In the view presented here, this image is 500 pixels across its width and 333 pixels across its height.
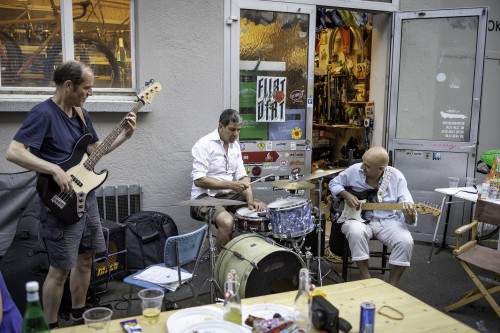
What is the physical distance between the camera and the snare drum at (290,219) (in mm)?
3766

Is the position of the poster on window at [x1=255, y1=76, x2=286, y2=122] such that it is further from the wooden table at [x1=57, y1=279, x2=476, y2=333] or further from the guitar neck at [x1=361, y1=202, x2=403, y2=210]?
the wooden table at [x1=57, y1=279, x2=476, y2=333]

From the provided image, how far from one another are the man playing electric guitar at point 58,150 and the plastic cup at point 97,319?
1177 millimetres

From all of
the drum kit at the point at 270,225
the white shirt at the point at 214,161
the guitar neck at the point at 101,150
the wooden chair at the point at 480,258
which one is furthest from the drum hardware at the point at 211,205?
the wooden chair at the point at 480,258

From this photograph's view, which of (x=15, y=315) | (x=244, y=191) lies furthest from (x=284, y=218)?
(x=15, y=315)

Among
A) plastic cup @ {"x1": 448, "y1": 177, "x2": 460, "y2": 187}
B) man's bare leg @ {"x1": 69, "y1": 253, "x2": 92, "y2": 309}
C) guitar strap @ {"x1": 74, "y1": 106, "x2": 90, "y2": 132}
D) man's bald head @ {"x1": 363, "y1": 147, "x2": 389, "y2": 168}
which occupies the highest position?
guitar strap @ {"x1": 74, "y1": 106, "x2": 90, "y2": 132}

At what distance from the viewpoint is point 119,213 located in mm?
4812

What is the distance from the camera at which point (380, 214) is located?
169 inches

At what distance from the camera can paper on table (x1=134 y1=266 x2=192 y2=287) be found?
10.7 feet

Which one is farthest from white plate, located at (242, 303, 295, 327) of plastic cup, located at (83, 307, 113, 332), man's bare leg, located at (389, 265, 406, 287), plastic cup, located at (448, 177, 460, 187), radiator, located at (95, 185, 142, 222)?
plastic cup, located at (448, 177, 460, 187)

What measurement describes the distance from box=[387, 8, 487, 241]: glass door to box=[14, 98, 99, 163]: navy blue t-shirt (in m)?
3.89

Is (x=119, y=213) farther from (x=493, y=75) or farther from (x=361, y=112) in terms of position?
(x=493, y=75)

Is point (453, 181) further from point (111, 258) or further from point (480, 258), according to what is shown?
point (111, 258)

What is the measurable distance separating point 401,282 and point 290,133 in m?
2.03

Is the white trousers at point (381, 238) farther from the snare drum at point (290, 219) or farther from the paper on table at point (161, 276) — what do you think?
the paper on table at point (161, 276)
